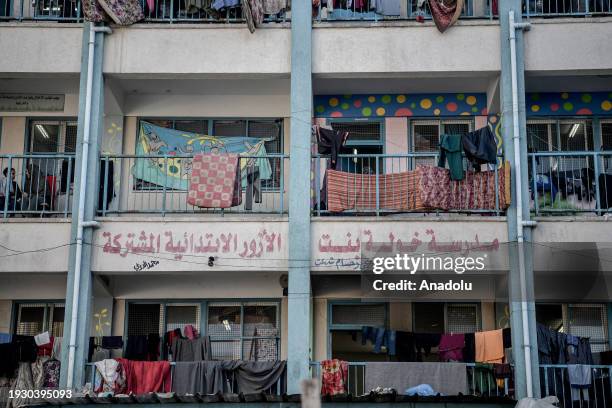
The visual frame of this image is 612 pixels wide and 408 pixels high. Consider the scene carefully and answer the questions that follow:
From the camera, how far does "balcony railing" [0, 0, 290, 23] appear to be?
689 inches

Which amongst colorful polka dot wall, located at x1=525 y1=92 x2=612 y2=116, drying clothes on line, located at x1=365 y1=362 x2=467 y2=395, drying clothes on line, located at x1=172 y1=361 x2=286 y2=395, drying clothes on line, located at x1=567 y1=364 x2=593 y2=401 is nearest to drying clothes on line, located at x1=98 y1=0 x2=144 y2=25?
drying clothes on line, located at x1=172 y1=361 x2=286 y2=395

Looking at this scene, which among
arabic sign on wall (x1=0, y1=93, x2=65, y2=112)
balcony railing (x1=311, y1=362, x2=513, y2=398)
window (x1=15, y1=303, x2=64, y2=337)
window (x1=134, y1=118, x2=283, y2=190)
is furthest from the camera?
window (x1=134, y1=118, x2=283, y2=190)

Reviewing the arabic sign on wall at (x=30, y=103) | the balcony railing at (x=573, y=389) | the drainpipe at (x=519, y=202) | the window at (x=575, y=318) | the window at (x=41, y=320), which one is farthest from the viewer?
the arabic sign on wall at (x=30, y=103)

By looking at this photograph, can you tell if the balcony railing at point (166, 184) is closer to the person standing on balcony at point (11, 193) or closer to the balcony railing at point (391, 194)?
the balcony railing at point (391, 194)

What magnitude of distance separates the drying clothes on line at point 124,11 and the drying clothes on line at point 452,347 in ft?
26.2

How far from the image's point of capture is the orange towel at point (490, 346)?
54.5 feet

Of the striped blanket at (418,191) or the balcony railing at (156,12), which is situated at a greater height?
the balcony railing at (156,12)

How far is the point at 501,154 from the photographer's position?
666 inches

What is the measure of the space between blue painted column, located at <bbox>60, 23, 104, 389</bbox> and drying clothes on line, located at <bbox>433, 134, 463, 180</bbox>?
607 cm

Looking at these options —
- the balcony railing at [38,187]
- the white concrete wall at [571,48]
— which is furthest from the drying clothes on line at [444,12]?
the balcony railing at [38,187]

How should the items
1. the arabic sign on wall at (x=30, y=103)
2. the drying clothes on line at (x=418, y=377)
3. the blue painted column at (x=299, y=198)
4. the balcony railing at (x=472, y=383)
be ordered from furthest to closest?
the arabic sign on wall at (x=30, y=103)
the drying clothes on line at (x=418, y=377)
the balcony railing at (x=472, y=383)
the blue painted column at (x=299, y=198)

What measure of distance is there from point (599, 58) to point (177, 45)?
7.44 metres

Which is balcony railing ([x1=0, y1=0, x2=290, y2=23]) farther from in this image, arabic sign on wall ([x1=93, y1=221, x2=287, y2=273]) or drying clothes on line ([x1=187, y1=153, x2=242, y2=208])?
arabic sign on wall ([x1=93, y1=221, x2=287, y2=273])

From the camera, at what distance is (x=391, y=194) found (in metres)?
16.7
